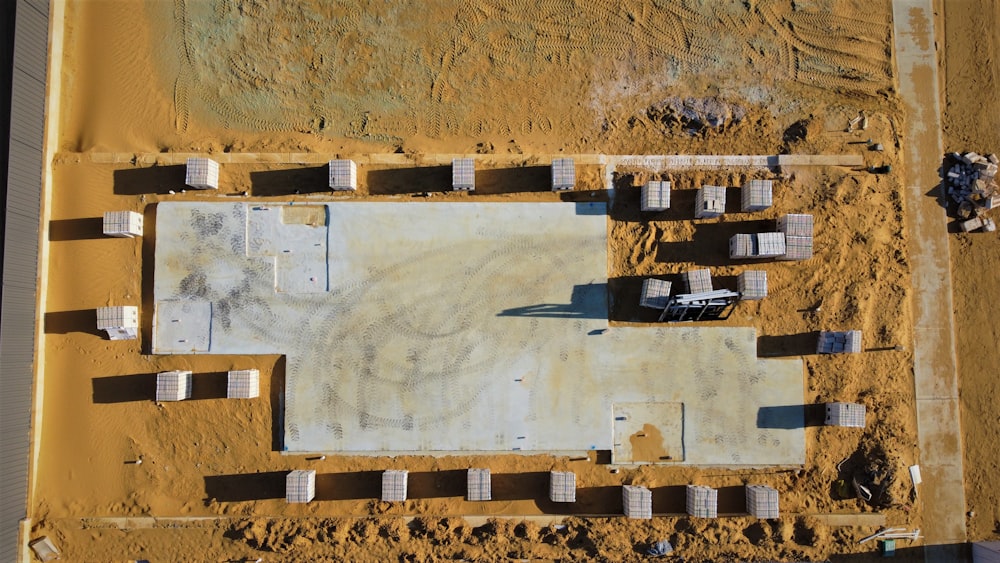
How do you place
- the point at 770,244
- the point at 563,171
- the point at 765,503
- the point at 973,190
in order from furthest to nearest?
1. the point at 973,190
2. the point at 563,171
3. the point at 770,244
4. the point at 765,503

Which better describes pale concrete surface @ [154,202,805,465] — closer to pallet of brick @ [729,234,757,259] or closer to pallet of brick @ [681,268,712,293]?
pallet of brick @ [681,268,712,293]

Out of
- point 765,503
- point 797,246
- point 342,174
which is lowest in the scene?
point 765,503

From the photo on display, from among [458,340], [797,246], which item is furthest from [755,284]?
[458,340]

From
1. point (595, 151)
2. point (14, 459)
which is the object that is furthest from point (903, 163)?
point (14, 459)

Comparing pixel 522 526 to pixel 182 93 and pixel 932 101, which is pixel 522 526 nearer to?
pixel 182 93

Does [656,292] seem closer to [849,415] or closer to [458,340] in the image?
[458,340]

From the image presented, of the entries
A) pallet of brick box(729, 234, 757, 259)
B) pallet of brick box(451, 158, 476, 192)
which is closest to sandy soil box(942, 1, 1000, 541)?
pallet of brick box(729, 234, 757, 259)
